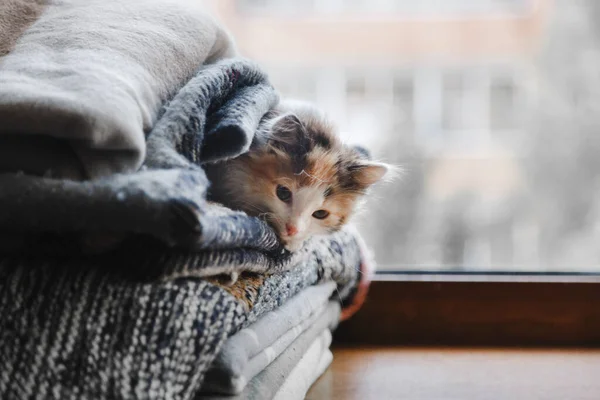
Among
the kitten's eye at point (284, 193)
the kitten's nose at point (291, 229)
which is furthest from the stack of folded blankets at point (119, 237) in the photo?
the kitten's eye at point (284, 193)

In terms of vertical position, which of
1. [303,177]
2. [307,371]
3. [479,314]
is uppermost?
[303,177]

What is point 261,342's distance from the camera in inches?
27.8

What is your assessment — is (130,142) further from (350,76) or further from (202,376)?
(350,76)

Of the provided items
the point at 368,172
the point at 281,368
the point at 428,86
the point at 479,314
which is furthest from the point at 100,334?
the point at 428,86

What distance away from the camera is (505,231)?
1.51 m

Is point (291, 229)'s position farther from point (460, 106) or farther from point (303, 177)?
point (460, 106)

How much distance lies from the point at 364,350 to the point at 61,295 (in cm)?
80

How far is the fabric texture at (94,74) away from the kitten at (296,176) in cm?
14

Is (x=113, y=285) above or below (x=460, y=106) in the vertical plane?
above

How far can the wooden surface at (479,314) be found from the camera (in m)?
1.31

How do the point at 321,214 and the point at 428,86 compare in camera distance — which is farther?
the point at 428,86

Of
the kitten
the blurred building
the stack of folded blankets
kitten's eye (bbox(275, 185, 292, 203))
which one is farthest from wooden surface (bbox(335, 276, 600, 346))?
the stack of folded blankets

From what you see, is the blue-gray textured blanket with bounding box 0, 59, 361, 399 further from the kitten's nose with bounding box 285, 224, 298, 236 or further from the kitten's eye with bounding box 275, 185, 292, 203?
the kitten's eye with bounding box 275, 185, 292, 203

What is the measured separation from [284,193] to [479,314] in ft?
1.74
